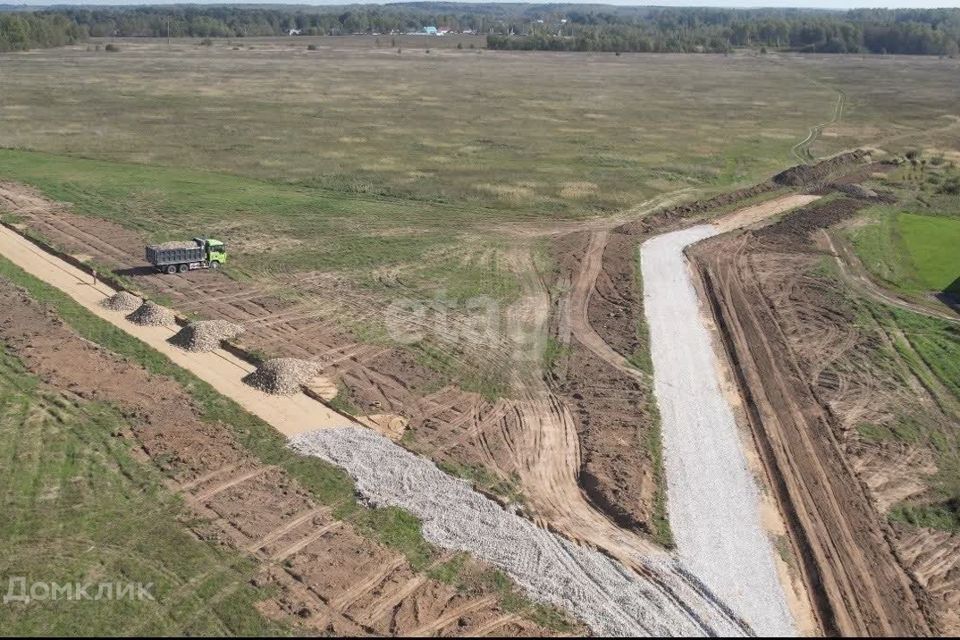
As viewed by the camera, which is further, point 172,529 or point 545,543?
point 545,543

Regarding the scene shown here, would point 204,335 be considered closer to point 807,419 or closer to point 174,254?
point 174,254

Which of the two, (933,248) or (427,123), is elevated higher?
(427,123)

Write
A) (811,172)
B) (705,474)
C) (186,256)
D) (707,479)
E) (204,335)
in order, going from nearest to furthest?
(707,479)
(705,474)
(204,335)
(186,256)
(811,172)

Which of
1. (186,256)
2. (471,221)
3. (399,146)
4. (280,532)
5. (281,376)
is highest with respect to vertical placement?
(399,146)

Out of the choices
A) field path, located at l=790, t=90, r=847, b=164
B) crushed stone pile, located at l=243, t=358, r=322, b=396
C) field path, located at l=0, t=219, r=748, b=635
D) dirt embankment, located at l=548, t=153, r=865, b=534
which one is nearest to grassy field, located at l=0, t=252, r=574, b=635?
field path, located at l=0, t=219, r=748, b=635

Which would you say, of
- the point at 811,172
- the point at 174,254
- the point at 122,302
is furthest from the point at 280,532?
the point at 811,172

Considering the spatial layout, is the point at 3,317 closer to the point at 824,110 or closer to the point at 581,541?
the point at 581,541

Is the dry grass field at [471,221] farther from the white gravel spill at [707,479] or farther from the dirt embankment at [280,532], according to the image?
the dirt embankment at [280,532]
